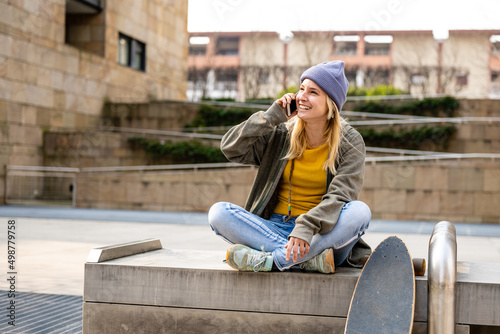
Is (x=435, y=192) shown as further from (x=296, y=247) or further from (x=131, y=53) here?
(x=131, y=53)

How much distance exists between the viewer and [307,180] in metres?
3.58

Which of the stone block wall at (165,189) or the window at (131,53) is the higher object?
the window at (131,53)

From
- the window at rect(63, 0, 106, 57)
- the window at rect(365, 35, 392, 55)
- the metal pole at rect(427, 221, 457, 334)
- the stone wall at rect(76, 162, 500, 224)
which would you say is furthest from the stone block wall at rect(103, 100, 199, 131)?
the window at rect(365, 35, 392, 55)

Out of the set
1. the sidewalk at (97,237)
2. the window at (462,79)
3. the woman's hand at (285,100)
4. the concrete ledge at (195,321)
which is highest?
the window at (462,79)

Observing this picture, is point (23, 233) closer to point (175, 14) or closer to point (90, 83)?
point (90, 83)

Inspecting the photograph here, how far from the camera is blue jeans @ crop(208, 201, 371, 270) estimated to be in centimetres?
321

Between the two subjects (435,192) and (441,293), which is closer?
(441,293)

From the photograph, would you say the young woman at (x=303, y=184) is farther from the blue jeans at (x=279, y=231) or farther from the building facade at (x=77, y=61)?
the building facade at (x=77, y=61)

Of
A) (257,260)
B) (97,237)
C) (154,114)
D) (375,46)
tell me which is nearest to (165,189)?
(154,114)

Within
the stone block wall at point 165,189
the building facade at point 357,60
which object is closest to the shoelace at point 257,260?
the stone block wall at point 165,189

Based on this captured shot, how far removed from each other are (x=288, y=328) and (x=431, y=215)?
11638 millimetres

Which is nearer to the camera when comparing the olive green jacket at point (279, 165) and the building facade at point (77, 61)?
the olive green jacket at point (279, 165)

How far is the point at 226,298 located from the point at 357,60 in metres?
47.9

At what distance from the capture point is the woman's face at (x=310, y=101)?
3492 millimetres
